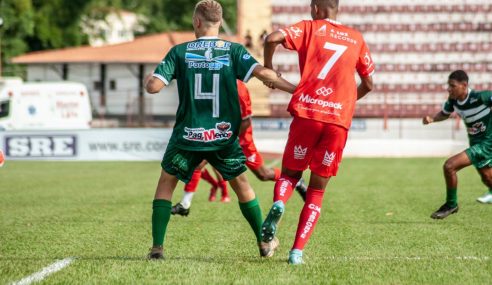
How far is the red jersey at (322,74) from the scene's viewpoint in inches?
255

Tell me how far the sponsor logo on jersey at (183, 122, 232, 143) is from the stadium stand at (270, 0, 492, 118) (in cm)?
2700

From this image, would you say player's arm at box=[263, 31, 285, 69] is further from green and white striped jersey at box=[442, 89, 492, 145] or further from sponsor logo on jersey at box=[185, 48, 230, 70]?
green and white striped jersey at box=[442, 89, 492, 145]

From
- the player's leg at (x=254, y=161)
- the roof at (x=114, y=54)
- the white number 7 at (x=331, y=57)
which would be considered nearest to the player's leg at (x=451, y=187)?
the player's leg at (x=254, y=161)

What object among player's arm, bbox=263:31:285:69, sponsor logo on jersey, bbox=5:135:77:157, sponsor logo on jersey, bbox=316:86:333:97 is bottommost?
sponsor logo on jersey, bbox=5:135:77:157

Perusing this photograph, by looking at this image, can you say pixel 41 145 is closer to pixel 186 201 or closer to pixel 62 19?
pixel 186 201

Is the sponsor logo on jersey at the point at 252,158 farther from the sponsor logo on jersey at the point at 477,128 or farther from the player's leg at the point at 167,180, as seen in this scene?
the player's leg at the point at 167,180

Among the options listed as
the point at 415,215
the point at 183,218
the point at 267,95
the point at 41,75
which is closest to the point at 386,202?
the point at 415,215

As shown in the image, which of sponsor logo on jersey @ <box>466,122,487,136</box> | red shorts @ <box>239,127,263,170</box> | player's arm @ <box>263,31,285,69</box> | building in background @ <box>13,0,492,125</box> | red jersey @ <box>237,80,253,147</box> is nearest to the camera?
player's arm @ <box>263,31,285,69</box>

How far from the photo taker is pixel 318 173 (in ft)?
21.8

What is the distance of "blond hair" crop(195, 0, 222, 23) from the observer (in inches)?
260

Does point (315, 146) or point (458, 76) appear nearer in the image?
point (315, 146)

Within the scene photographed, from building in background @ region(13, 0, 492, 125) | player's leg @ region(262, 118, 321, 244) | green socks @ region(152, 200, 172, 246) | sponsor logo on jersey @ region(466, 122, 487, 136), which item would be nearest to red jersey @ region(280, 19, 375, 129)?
player's leg @ region(262, 118, 321, 244)

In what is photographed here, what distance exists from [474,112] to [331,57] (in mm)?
4994

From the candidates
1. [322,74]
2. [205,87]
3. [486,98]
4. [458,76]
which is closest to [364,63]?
[322,74]
